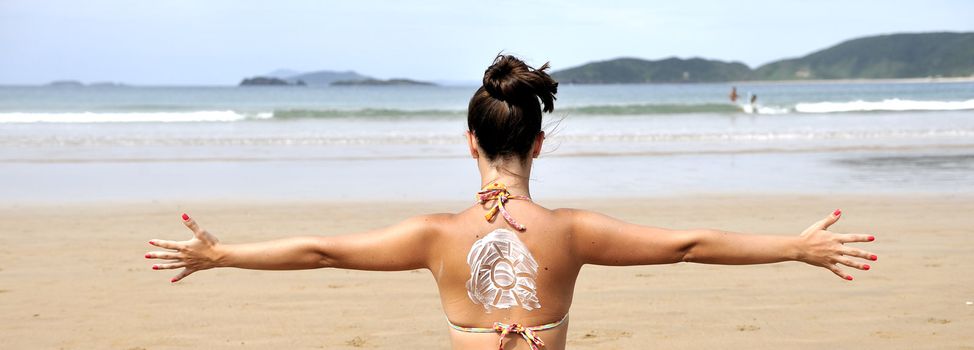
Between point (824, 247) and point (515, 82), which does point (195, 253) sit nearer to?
point (515, 82)

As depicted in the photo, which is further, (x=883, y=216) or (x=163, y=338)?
(x=883, y=216)

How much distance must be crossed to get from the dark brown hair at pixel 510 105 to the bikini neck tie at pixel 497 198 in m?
0.10

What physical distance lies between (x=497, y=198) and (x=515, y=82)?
0.36 meters

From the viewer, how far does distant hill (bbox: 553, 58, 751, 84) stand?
479 ft

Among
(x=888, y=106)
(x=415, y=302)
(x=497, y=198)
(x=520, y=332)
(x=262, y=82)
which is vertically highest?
(x=497, y=198)

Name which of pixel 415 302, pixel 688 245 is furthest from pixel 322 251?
pixel 415 302

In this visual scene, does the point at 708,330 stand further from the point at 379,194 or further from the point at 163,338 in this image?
the point at 379,194

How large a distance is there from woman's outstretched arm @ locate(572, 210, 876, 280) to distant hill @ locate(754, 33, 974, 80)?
150m

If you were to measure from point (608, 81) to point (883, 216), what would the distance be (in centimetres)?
13723

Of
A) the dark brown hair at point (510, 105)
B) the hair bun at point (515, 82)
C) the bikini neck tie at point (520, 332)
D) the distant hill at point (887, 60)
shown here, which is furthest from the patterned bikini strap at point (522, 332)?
the distant hill at point (887, 60)

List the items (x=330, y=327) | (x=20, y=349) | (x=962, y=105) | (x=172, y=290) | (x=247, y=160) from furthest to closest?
(x=962, y=105)
(x=247, y=160)
(x=172, y=290)
(x=330, y=327)
(x=20, y=349)

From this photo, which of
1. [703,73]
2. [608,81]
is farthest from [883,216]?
[703,73]

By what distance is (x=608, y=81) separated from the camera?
145875mm

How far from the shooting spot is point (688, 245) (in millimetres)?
2785
